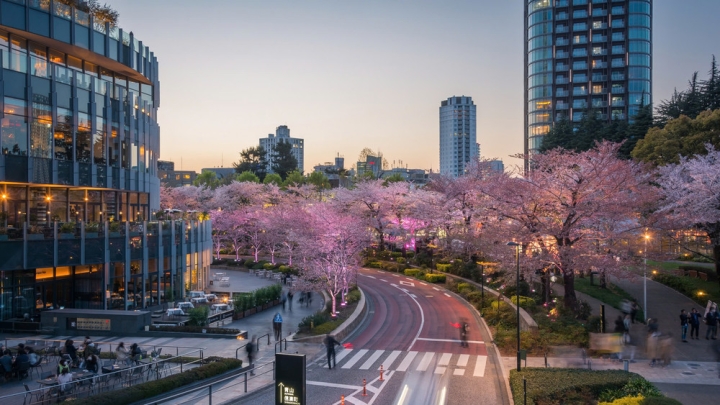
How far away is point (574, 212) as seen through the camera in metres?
30.1

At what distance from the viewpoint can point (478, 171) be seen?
58.7m

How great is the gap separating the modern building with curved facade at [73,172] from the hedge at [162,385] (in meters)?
16.3

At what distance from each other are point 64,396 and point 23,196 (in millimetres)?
23020

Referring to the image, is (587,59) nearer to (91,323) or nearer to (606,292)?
(606,292)

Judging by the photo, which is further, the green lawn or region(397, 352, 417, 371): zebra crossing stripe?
the green lawn

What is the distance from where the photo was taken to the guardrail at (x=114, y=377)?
58.1 feet

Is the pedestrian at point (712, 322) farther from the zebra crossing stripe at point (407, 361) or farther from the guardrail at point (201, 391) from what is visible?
the guardrail at point (201, 391)

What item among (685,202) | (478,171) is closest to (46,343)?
(685,202)

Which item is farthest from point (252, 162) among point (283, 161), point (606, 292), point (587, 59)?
point (606, 292)

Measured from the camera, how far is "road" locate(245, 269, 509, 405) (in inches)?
824

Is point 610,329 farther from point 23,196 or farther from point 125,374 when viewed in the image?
point 23,196

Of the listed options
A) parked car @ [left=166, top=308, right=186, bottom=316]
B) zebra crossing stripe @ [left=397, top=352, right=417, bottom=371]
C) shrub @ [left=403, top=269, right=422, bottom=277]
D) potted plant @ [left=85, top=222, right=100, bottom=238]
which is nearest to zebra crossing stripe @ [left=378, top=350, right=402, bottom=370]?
zebra crossing stripe @ [left=397, top=352, right=417, bottom=371]

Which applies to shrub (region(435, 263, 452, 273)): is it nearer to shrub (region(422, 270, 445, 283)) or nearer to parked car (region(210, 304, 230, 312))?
shrub (region(422, 270, 445, 283))

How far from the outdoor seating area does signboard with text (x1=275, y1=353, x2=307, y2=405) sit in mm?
9890
